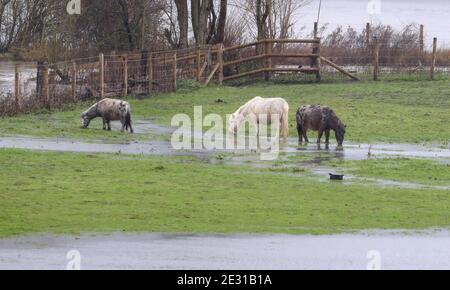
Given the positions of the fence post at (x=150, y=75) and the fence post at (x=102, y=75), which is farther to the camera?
the fence post at (x=150, y=75)

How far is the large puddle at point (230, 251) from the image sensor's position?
15.2 meters

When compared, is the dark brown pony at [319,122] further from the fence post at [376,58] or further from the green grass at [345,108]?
the fence post at [376,58]

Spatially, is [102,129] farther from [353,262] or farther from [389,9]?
[389,9]

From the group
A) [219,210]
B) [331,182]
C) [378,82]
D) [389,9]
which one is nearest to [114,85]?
[378,82]

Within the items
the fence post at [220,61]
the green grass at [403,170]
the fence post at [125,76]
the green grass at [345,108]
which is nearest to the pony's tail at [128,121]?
the green grass at [345,108]

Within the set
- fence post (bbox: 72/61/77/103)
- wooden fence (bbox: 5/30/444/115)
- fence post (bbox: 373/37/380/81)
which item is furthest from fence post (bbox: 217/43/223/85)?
fence post (bbox: 72/61/77/103)

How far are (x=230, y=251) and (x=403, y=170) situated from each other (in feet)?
31.1

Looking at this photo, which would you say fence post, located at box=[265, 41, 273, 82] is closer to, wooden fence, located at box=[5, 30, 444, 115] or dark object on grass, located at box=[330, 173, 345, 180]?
wooden fence, located at box=[5, 30, 444, 115]

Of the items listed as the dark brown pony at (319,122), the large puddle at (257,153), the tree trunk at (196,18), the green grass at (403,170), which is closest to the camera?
the green grass at (403,170)

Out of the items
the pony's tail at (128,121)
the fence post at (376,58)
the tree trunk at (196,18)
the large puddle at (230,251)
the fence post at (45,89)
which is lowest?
the large puddle at (230,251)

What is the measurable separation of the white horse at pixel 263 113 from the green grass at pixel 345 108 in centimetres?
94

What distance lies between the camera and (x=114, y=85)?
40.2 m

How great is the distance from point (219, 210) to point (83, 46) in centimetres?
3000

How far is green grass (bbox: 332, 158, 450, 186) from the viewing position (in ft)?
78.4
